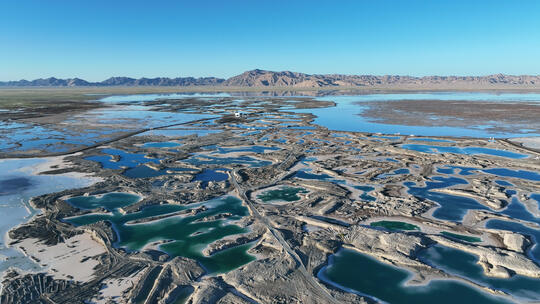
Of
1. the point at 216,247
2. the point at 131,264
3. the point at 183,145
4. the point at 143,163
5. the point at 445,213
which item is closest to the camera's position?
the point at 131,264

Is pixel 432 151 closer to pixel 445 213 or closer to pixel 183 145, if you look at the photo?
pixel 445 213

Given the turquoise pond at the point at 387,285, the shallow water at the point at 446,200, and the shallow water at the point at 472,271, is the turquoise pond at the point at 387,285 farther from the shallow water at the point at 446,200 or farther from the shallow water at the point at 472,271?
the shallow water at the point at 446,200

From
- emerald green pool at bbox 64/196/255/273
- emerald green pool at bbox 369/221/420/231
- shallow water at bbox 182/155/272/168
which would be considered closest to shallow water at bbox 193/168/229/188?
shallow water at bbox 182/155/272/168

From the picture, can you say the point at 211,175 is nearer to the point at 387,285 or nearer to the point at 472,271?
the point at 387,285

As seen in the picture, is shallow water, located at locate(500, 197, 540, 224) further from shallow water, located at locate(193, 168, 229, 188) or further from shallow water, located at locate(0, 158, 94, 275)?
shallow water, located at locate(0, 158, 94, 275)

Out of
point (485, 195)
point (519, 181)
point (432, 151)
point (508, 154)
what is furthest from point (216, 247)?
point (508, 154)

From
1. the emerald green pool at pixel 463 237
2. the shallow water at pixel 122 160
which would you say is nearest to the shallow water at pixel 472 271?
the emerald green pool at pixel 463 237
